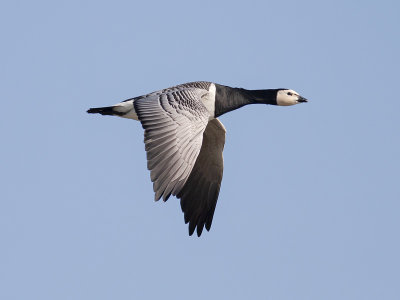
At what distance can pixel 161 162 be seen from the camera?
12.0m

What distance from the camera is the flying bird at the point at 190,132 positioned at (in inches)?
472

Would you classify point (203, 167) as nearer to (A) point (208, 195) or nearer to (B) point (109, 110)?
(A) point (208, 195)

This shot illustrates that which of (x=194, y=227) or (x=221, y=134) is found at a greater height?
(x=221, y=134)

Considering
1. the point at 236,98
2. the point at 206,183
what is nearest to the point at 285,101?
the point at 236,98

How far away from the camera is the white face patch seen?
17.4m

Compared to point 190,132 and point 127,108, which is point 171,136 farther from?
point 127,108

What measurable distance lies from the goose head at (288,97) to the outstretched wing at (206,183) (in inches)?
60.1

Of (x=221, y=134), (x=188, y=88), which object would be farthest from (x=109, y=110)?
(x=221, y=134)

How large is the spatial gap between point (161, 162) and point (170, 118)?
114cm

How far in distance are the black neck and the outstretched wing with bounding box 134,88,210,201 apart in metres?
2.09

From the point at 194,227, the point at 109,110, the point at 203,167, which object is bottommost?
the point at 194,227

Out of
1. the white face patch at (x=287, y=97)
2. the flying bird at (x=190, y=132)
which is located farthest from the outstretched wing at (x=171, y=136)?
the white face patch at (x=287, y=97)

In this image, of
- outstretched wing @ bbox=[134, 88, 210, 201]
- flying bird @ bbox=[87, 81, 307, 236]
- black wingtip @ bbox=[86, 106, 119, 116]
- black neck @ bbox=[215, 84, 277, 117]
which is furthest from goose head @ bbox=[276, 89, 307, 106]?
black wingtip @ bbox=[86, 106, 119, 116]

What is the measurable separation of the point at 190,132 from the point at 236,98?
414 cm
